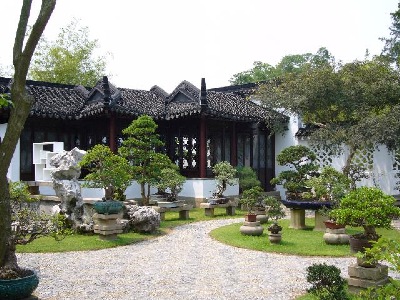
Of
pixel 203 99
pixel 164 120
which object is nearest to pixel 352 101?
pixel 203 99

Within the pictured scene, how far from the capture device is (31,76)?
3259 centimetres

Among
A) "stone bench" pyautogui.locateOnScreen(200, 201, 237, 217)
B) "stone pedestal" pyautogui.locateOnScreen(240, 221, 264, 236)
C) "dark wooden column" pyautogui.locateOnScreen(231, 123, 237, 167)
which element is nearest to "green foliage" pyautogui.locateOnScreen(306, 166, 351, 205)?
"stone pedestal" pyautogui.locateOnScreen(240, 221, 264, 236)

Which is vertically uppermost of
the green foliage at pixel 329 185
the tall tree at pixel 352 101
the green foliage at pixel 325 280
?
the tall tree at pixel 352 101

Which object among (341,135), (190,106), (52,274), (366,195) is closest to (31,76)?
(190,106)

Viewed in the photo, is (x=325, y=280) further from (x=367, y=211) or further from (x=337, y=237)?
(x=337, y=237)

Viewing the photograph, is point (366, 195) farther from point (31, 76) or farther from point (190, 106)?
point (31, 76)

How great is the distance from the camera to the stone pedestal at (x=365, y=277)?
231 inches

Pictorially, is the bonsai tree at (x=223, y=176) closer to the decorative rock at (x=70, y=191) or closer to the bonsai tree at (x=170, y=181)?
the bonsai tree at (x=170, y=181)

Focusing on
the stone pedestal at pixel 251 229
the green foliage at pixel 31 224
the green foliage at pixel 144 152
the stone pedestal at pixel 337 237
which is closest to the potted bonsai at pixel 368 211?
the stone pedestal at pixel 337 237

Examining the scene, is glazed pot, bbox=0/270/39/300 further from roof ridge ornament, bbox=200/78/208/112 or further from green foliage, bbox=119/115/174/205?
roof ridge ornament, bbox=200/78/208/112

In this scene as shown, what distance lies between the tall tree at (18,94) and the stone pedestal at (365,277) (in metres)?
4.31

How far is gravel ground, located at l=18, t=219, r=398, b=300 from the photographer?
20.4 feet

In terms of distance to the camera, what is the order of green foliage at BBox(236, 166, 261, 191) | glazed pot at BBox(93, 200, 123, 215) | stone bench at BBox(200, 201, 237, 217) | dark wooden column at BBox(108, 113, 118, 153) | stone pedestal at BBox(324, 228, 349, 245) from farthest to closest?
green foliage at BBox(236, 166, 261, 191) < dark wooden column at BBox(108, 113, 118, 153) < stone bench at BBox(200, 201, 237, 217) < glazed pot at BBox(93, 200, 123, 215) < stone pedestal at BBox(324, 228, 349, 245)

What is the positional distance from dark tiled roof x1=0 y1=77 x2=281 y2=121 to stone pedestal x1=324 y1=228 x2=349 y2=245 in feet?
24.2
